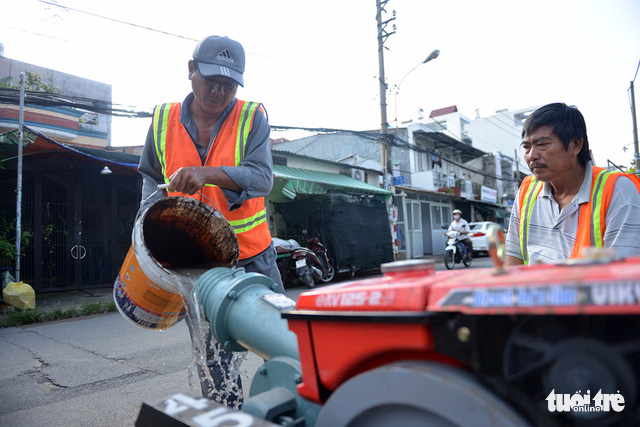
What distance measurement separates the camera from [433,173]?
20.4 meters

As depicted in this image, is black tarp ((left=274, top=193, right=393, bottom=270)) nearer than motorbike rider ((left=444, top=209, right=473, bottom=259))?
Yes

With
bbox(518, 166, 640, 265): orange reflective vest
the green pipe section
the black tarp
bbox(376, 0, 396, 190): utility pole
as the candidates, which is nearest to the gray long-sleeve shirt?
the green pipe section

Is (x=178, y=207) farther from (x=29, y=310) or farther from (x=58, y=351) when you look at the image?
(x=29, y=310)

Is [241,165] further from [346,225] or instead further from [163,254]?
[346,225]

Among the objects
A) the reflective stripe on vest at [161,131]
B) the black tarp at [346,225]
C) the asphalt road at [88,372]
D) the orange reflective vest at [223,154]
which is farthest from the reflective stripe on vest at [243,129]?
the black tarp at [346,225]

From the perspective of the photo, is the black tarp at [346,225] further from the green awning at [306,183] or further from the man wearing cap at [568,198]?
the man wearing cap at [568,198]

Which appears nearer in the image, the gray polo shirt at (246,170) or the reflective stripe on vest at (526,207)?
the gray polo shirt at (246,170)

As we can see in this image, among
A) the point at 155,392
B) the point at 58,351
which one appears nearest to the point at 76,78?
the point at 58,351

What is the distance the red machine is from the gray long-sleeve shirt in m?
1.12

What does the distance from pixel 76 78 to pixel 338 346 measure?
2396 centimetres

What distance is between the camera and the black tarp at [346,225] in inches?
396

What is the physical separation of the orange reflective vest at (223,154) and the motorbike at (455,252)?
10517mm

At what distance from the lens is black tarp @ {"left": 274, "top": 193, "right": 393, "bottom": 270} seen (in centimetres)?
1006

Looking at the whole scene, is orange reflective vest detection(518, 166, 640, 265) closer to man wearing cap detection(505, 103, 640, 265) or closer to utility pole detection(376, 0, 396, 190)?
man wearing cap detection(505, 103, 640, 265)
